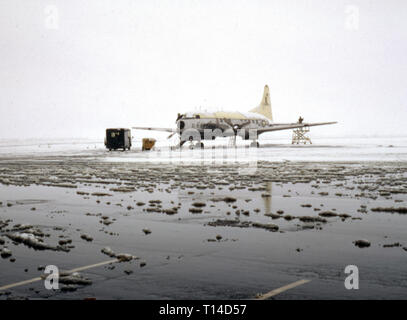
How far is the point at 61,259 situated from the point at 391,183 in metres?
21.2

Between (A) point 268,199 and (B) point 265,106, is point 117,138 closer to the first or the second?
(B) point 265,106

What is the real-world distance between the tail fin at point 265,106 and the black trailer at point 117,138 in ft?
167

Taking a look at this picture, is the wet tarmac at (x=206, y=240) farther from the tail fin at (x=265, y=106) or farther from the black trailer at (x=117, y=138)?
the tail fin at (x=265, y=106)

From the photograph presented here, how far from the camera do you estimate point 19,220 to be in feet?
53.0

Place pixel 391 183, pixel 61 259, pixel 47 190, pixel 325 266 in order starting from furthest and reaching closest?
pixel 391 183 → pixel 47 190 → pixel 61 259 → pixel 325 266

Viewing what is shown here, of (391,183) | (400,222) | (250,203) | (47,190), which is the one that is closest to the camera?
(400,222)

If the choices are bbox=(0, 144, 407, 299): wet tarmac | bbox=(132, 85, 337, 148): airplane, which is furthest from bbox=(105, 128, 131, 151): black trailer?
bbox=(0, 144, 407, 299): wet tarmac

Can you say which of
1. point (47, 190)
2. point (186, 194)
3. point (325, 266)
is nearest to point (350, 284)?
point (325, 266)

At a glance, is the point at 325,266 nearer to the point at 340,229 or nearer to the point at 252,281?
the point at 252,281

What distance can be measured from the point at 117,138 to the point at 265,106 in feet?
178

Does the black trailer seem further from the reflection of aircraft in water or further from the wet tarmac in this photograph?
the wet tarmac

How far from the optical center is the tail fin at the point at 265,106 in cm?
12662

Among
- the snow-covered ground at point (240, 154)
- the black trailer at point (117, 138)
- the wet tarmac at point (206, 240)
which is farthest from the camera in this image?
the black trailer at point (117, 138)

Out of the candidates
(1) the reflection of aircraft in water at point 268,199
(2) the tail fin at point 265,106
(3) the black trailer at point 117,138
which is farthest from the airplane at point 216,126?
(1) the reflection of aircraft in water at point 268,199
